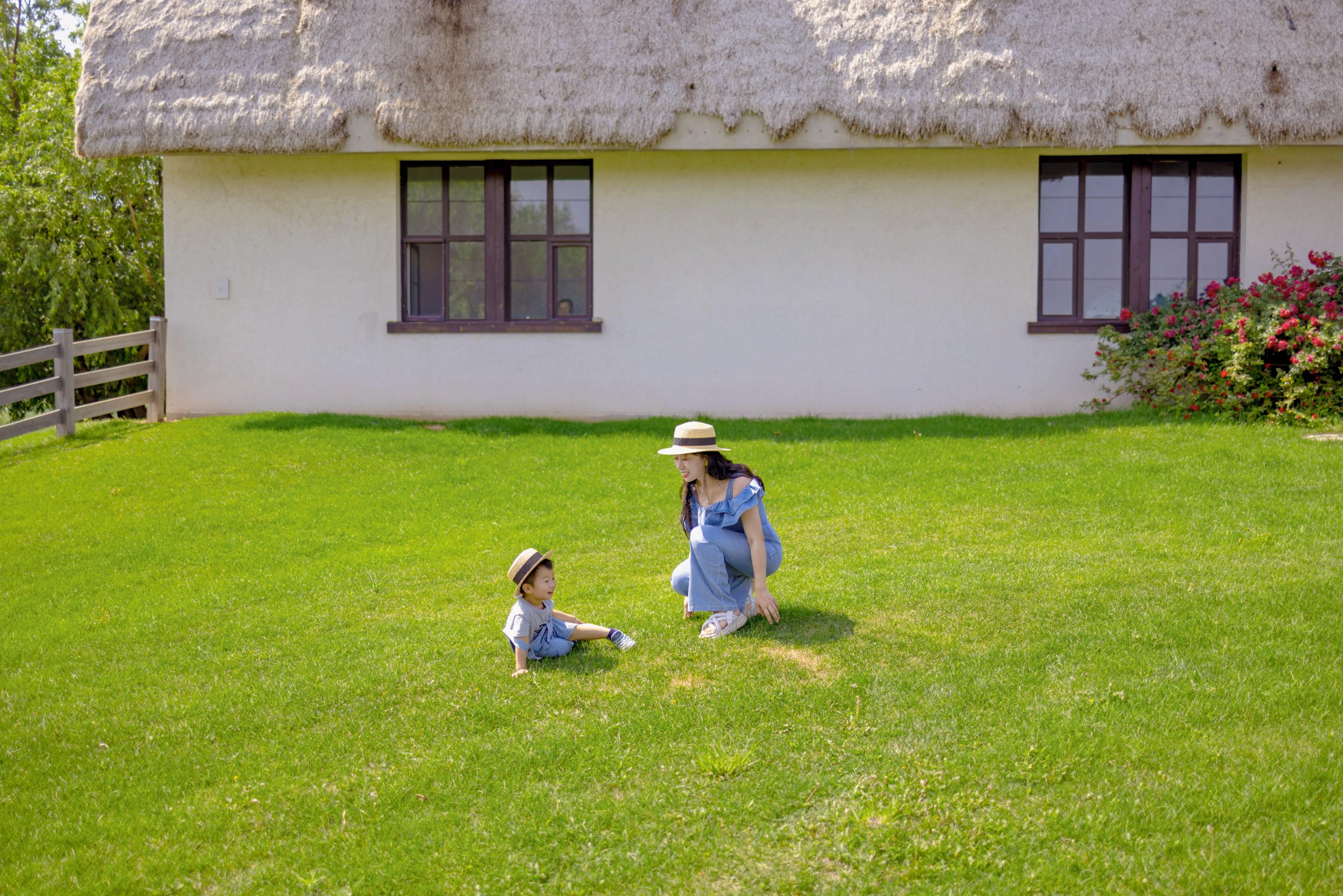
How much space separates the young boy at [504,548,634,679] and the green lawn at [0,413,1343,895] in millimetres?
83

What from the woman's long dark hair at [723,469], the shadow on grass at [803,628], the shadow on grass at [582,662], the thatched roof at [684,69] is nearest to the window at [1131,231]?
the thatched roof at [684,69]

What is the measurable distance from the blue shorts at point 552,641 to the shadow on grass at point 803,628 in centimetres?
84

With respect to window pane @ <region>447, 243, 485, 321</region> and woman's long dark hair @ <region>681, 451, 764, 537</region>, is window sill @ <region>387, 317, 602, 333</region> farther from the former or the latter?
woman's long dark hair @ <region>681, 451, 764, 537</region>

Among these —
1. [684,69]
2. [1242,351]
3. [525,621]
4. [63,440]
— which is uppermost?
[684,69]

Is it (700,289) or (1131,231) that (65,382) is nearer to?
(700,289)

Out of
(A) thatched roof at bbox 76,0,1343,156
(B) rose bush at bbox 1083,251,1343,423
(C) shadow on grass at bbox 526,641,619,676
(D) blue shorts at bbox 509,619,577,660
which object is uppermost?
(A) thatched roof at bbox 76,0,1343,156

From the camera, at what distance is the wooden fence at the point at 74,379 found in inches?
462

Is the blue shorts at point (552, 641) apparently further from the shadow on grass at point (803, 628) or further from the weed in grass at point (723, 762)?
the weed in grass at point (723, 762)

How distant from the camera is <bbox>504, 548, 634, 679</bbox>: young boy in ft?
17.3

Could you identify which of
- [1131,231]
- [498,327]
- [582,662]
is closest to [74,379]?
[498,327]

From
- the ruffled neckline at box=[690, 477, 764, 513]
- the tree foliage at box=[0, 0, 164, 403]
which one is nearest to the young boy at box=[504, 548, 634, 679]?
the ruffled neckline at box=[690, 477, 764, 513]

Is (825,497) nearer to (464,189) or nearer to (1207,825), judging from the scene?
(1207,825)

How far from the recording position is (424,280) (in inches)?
541

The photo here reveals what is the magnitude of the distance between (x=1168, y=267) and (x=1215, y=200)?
92 centimetres
